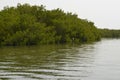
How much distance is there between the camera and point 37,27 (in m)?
50.5

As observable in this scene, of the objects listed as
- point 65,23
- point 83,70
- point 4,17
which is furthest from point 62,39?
point 83,70

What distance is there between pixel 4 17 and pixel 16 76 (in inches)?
1409

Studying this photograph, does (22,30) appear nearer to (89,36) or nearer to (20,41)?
(20,41)

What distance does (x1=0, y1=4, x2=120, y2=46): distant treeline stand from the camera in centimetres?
4829

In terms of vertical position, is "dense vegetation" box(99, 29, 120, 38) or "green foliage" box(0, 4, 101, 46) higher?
"green foliage" box(0, 4, 101, 46)

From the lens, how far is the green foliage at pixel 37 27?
4831 cm

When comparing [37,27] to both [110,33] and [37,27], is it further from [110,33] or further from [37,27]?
[110,33]

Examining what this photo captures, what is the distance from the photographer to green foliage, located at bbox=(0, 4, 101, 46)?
159ft

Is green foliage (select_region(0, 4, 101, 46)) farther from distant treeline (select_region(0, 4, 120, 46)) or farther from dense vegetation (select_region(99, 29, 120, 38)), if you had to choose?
dense vegetation (select_region(99, 29, 120, 38))

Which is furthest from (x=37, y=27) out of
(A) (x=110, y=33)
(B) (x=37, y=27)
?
(A) (x=110, y=33)

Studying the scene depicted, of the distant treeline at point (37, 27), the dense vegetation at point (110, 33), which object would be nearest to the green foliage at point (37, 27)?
the distant treeline at point (37, 27)

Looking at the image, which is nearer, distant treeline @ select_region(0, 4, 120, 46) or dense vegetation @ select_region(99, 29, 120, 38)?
distant treeline @ select_region(0, 4, 120, 46)

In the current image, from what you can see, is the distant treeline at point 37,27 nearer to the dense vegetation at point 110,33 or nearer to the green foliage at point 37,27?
the green foliage at point 37,27

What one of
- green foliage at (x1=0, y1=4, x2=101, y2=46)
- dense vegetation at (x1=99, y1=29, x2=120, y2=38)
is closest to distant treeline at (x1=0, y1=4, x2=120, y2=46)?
green foliage at (x1=0, y1=4, x2=101, y2=46)
